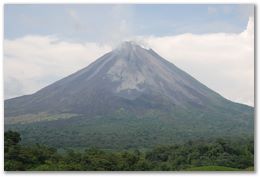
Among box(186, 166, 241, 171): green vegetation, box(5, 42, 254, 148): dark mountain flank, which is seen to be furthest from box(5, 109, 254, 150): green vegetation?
box(186, 166, 241, 171): green vegetation

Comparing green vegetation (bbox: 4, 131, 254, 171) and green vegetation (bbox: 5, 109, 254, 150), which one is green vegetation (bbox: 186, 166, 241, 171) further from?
green vegetation (bbox: 5, 109, 254, 150)

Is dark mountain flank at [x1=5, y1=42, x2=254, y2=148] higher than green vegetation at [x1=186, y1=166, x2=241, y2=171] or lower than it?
higher

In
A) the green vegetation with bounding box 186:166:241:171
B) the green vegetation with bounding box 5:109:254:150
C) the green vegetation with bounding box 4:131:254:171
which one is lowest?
the green vegetation with bounding box 186:166:241:171

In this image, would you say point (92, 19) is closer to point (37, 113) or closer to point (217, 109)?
point (37, 113)

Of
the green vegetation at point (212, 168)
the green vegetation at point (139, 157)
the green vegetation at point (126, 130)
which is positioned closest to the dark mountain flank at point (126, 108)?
the green vegetation at point (126, 130)

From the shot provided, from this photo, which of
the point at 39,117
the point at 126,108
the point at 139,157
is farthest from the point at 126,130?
the point at 39,117

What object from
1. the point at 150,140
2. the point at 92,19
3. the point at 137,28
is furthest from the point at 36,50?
the point at 150,140
